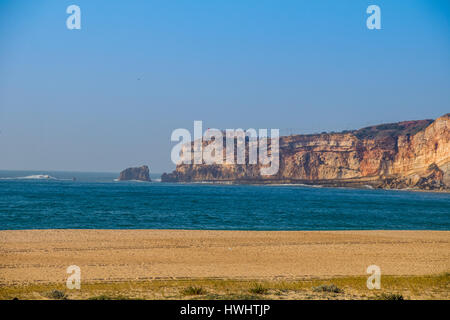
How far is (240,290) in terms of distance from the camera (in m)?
13.5

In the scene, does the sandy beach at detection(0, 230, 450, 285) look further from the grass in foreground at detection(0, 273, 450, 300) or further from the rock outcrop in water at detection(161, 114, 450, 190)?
the rock outcrop in water at detection(161, 114, 450, 190)

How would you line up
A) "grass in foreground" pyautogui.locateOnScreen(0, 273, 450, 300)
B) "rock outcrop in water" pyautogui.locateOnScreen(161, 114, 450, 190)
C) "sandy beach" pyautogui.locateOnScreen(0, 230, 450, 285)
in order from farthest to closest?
"rock outcrop in water" pyautogui.locateOnScreen(161, 114, 450, 190), "sandy beach" pyautogui.locateOnScreen(0, 230, 450, 285), "grass in foreground" pyautogui.locateOnScreen(0, 273, 450, 300)

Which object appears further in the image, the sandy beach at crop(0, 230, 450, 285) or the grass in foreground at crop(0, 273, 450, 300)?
the sandy beach at crop(0, 230, 450, 285)

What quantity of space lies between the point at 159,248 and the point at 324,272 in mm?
9560

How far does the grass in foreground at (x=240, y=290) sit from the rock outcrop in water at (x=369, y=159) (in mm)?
118151

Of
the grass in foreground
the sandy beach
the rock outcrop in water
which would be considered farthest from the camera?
the rock outcrop in water

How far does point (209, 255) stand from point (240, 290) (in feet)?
30.2

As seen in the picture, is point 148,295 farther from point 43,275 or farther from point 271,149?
point 271,149

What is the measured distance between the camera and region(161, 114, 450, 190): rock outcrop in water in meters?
128

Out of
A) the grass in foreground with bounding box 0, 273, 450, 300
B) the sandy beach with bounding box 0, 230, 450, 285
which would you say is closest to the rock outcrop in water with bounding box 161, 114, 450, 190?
the sandy beach with bounding box 0, 230, 450, 285

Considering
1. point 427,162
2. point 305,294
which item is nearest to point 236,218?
point 305,294

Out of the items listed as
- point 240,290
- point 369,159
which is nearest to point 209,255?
point 240,290

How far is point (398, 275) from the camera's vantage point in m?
17.5

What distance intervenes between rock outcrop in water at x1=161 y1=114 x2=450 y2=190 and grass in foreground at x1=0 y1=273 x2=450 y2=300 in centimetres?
11815
